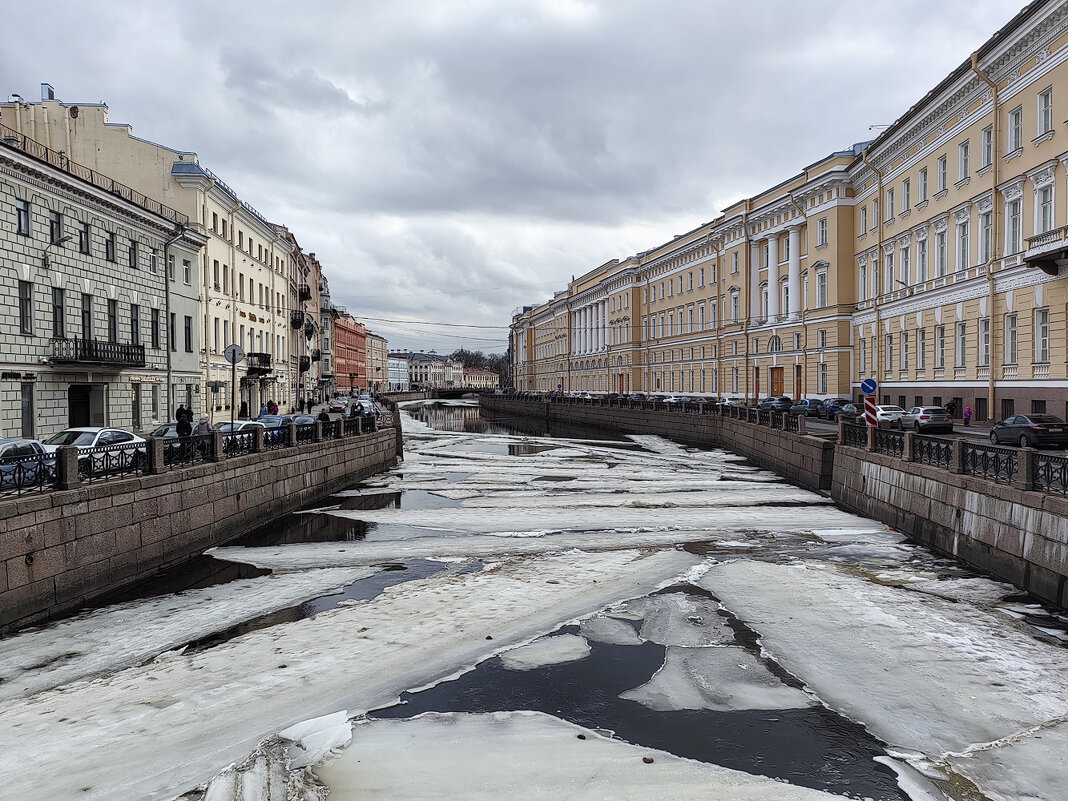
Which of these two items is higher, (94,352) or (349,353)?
(349,353)

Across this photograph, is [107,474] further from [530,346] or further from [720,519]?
[530,346]

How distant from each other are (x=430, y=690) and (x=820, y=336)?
4016 centimetres

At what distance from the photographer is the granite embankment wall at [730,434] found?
2302 centimetres

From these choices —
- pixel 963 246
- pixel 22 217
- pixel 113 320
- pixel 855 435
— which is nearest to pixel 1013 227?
pixel 963 246

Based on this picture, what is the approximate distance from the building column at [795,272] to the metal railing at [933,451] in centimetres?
3178

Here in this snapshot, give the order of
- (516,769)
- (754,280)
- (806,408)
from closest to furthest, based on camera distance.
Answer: (516,769), (806,408), (754,280)

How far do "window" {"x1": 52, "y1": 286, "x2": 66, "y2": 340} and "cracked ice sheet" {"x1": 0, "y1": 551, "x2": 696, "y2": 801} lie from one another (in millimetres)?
16413

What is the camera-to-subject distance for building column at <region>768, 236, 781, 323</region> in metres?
49.7

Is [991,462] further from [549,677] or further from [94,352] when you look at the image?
[94,352]

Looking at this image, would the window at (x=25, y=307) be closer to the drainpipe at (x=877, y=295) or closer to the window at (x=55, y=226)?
the window at (x=55, y=226)

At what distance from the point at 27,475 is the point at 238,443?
22.3ft

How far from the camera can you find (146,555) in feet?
43.2

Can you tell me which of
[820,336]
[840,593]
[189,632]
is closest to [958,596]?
[840,593]

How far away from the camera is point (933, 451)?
49.9 ft
